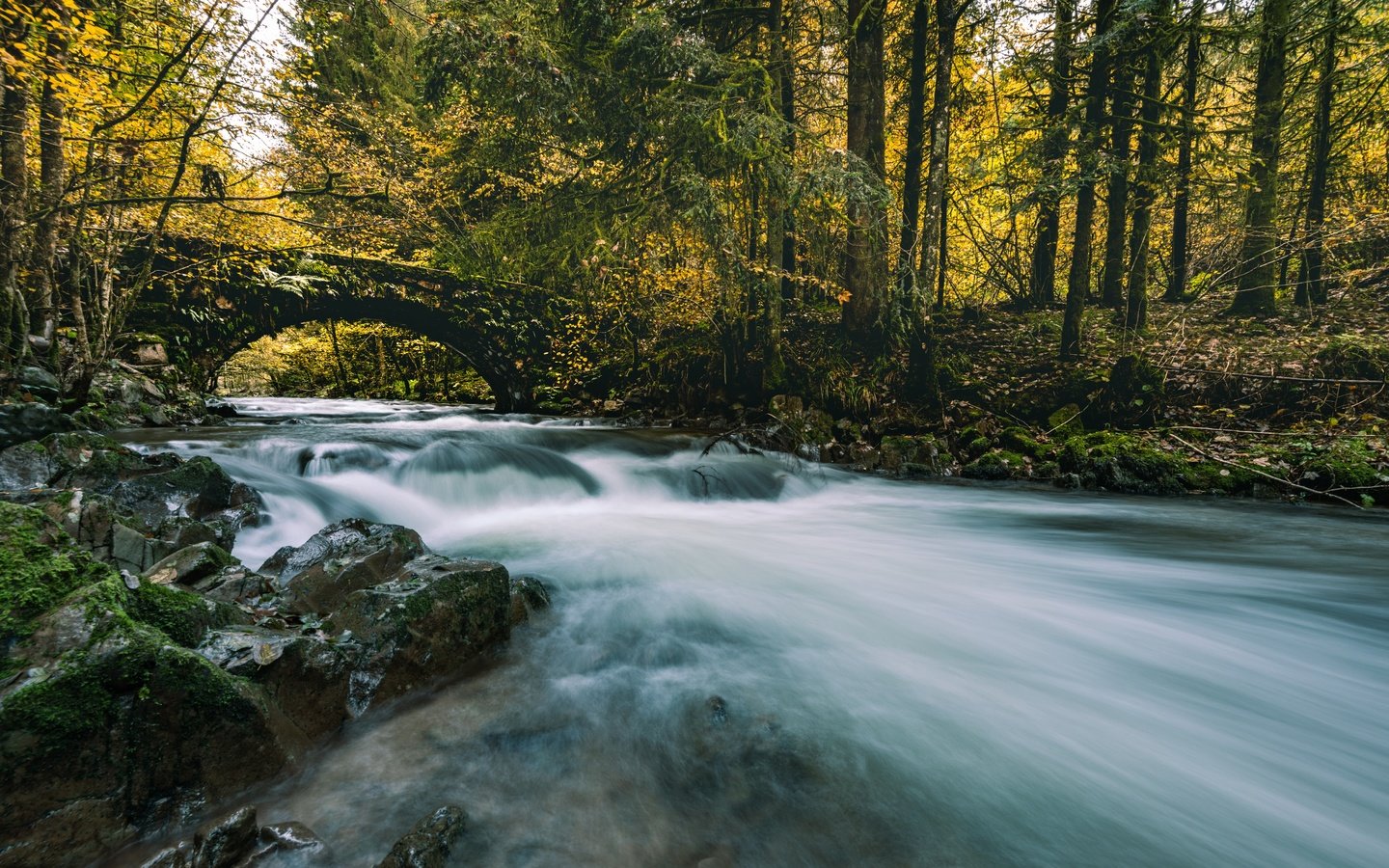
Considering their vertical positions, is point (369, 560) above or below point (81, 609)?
below

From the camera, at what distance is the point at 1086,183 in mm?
8914

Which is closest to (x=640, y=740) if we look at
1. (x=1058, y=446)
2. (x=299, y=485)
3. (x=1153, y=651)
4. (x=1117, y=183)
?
(x=1153, y=651)

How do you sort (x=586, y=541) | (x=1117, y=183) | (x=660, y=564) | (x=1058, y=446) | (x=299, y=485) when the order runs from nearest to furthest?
(x=660, y=564) → (x=586, y=541) → (x=299, y=485) → (x=1058, y=446) → (x=1117, y=183)

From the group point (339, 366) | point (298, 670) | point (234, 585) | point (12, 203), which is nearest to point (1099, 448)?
point (298, 670)

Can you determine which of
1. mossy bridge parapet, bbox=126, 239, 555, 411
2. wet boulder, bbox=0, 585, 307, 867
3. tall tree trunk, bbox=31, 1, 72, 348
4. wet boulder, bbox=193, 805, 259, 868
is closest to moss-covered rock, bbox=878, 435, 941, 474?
mossy bridge parapet, bbox=126, 239, 555, 411

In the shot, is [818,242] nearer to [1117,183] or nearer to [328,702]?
[1117,183]

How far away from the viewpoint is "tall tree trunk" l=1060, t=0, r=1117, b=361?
30.3 feet

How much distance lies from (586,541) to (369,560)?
7.99 feet

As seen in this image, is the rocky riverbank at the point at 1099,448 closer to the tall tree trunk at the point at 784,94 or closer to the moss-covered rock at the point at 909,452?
the moss-covered rock at the point at 909,452

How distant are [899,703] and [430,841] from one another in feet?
7.31

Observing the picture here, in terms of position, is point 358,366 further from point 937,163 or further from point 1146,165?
point 1146,165

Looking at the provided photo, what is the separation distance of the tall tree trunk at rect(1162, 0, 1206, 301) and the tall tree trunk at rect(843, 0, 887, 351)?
433 cm

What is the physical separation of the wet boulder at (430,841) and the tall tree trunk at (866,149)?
9.49 m

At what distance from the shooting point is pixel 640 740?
2604mm
